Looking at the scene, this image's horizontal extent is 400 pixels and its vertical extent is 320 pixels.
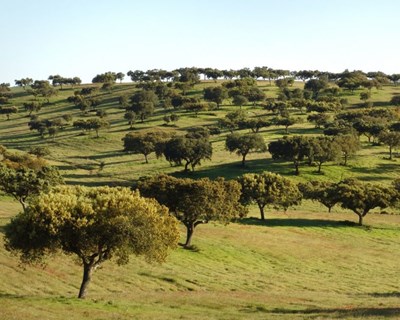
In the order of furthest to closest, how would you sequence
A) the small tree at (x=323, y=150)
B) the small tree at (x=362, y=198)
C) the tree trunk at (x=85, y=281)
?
the small tree at (x=323, y=150), the small tree at (x=362, y=198), the tree trunk at (x=85, y=281)

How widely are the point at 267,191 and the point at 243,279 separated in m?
35.5

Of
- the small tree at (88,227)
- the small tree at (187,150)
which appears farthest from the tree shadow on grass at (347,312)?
the small tree at (187,150)

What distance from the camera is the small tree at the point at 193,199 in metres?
62.2

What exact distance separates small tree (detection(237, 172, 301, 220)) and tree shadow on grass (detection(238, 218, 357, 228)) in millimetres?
2326

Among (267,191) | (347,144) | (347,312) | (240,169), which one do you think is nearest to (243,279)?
(347,312)

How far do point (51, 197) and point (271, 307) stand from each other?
748 inches

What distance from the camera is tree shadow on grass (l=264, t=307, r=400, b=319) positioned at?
98.7 feet

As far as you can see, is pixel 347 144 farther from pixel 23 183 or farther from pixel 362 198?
pixel 23 183

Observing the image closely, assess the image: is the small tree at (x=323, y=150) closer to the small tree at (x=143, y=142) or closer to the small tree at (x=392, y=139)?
the small tree at (x=392, y=139)

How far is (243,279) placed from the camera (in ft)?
169

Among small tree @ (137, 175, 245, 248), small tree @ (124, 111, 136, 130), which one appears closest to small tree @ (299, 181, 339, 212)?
small tree @ (137, 175, 245, 248)

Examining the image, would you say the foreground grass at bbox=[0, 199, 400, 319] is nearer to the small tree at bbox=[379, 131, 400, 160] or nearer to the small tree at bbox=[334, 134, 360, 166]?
the small tree at bbox=[334, 134, 360, 166]

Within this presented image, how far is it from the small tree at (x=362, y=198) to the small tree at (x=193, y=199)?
28324 millimetres

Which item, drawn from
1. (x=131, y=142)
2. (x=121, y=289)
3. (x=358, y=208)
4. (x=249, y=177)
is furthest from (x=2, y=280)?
(x=131, y=142)
